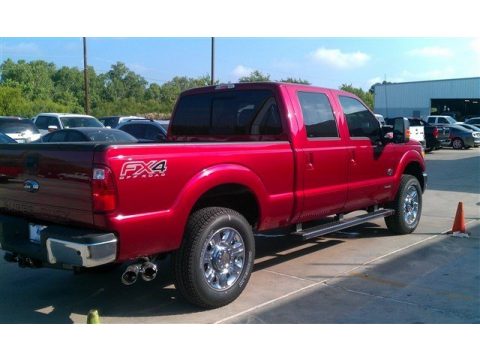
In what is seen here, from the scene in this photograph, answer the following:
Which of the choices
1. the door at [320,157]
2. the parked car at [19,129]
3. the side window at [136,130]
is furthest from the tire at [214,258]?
the parked car at [19,129]

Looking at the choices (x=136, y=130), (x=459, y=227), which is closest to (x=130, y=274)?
(x=459, y=227)

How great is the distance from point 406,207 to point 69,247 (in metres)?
5.28

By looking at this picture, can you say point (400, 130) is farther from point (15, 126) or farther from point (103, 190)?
point (15, 126)

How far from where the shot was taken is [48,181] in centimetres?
408

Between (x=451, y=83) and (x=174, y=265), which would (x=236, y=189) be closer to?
(x=174, y=265)

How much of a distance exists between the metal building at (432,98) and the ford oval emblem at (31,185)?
161 feet

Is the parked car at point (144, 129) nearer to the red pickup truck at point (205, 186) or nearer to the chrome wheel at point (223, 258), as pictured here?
the red pickup truck at point (205, 186)

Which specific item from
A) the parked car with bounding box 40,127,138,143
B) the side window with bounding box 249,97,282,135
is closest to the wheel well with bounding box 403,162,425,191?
the side window with bounding box 249,97,282,135

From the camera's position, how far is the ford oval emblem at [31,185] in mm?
4195

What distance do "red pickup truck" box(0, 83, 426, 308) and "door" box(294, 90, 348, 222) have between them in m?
0.01

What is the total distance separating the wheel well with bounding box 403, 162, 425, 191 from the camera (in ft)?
25.0

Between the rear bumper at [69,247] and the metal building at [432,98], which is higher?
the metal building at [432,98]

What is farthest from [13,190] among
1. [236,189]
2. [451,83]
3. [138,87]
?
[138,87]

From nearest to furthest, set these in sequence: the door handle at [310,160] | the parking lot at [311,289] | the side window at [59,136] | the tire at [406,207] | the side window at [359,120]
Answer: the parking lot at [311,289], the door handle at [310,160], the side window at [359,120], the tire at [406,207], the side window at [59,136]
